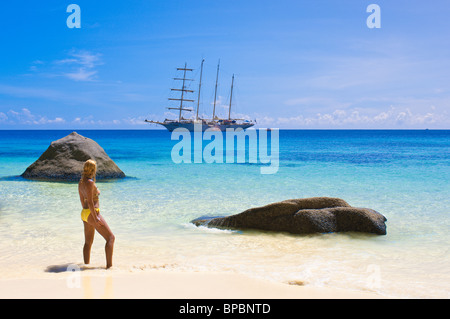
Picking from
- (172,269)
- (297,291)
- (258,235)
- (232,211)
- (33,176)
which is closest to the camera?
(297,291)

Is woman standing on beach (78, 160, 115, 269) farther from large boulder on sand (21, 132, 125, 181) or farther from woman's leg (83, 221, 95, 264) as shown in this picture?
large boulder on sand (21, 132, 125, 181)

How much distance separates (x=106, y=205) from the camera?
10359 millimetres

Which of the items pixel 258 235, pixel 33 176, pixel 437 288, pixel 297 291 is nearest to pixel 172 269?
pixel 297 291

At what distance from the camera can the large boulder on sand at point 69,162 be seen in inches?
587

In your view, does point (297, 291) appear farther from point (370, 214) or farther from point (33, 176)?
point (33, 176)

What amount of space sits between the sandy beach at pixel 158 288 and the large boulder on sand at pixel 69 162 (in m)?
10.6

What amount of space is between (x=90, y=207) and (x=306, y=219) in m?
4.07

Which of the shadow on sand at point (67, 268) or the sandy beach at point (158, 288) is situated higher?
the sandy beach at point (158, 288)

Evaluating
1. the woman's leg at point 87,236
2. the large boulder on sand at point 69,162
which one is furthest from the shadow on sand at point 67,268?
the large boulder on sand at point 69,162

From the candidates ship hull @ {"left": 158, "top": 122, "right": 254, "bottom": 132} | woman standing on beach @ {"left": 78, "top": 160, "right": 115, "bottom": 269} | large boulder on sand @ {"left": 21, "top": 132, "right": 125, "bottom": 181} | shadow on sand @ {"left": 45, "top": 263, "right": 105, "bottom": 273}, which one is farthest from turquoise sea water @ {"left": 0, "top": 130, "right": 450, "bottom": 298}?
ship hull @ {"left": 158, "top": 122, "right": 254, "bottom": 132}

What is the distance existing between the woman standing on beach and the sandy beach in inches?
18.4

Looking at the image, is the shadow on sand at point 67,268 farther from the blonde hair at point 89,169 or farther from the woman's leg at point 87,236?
the blonde hair at point 89,169

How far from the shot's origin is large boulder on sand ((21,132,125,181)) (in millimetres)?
14898

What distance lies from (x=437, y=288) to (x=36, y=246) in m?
5.84
